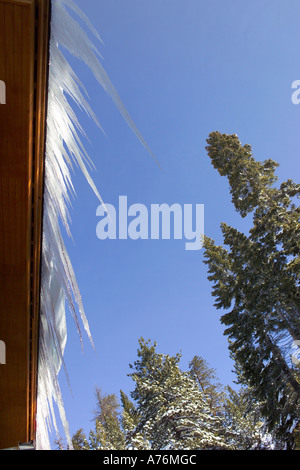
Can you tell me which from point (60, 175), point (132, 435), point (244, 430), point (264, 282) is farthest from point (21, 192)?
point (244, 430)

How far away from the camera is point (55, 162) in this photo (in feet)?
11.2

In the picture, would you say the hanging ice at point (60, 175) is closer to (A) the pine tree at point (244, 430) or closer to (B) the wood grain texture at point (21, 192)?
(B) the wood grain texture at point (21, 192)

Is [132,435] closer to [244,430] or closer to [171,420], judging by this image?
[171,420]

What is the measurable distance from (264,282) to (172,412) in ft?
39.5

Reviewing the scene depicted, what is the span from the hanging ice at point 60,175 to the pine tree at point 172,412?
57.1 feet

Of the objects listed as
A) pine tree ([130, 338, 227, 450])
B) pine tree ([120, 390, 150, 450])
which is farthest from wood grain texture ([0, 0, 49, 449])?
pine tree ([130, 338, 227, 450])

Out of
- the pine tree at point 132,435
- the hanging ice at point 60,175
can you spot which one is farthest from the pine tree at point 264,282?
the hanging ice at point 60,175

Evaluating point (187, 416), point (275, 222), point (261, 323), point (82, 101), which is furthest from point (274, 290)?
point (82, 101)

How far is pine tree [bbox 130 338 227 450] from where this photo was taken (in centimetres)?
1884

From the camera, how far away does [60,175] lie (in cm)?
349

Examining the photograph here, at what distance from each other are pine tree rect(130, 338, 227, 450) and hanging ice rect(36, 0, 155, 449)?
17.4 metres

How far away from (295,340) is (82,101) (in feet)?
46.2
